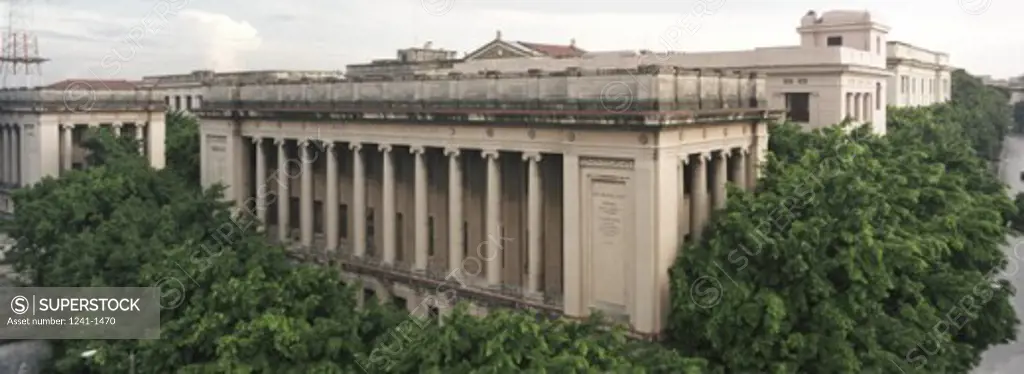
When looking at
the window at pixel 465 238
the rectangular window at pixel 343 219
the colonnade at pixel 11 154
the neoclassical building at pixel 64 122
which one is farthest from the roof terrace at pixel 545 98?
the colonnade at pixel 11 154

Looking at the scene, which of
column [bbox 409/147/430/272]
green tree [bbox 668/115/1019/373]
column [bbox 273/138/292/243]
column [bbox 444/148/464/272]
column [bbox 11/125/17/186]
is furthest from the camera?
column [bbox 11/125/17/186]

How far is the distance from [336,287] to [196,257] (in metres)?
6.42

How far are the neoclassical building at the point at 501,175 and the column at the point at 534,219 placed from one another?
6cm

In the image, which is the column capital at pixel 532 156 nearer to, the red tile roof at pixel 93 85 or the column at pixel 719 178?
the column at pixel 719 178

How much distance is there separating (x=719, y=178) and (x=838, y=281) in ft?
21.6

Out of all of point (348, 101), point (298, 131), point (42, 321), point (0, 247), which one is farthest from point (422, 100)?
point (0, 247)

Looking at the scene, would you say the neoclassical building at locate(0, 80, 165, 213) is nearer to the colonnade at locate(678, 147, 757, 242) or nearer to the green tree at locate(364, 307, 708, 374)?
the colonnade at locate(678, 147, 757, 242)

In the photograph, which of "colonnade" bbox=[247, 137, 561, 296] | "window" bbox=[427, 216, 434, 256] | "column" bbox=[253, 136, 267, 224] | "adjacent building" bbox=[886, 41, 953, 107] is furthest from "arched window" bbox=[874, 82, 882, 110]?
"column" bbox=[253, 136, 267, 224]

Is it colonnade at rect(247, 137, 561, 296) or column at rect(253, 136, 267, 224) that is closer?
colonnade at rect(247, 137, 561, 296)

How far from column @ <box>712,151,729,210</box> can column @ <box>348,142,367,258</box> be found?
16.2 meters

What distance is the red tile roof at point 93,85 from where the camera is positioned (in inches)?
→ 2785

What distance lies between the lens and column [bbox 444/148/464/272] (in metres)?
35.8

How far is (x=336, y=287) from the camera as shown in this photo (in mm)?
29469

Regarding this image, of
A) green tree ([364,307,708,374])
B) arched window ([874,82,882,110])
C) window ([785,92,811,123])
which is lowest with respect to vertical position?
green tree ([364,307,708,374])
